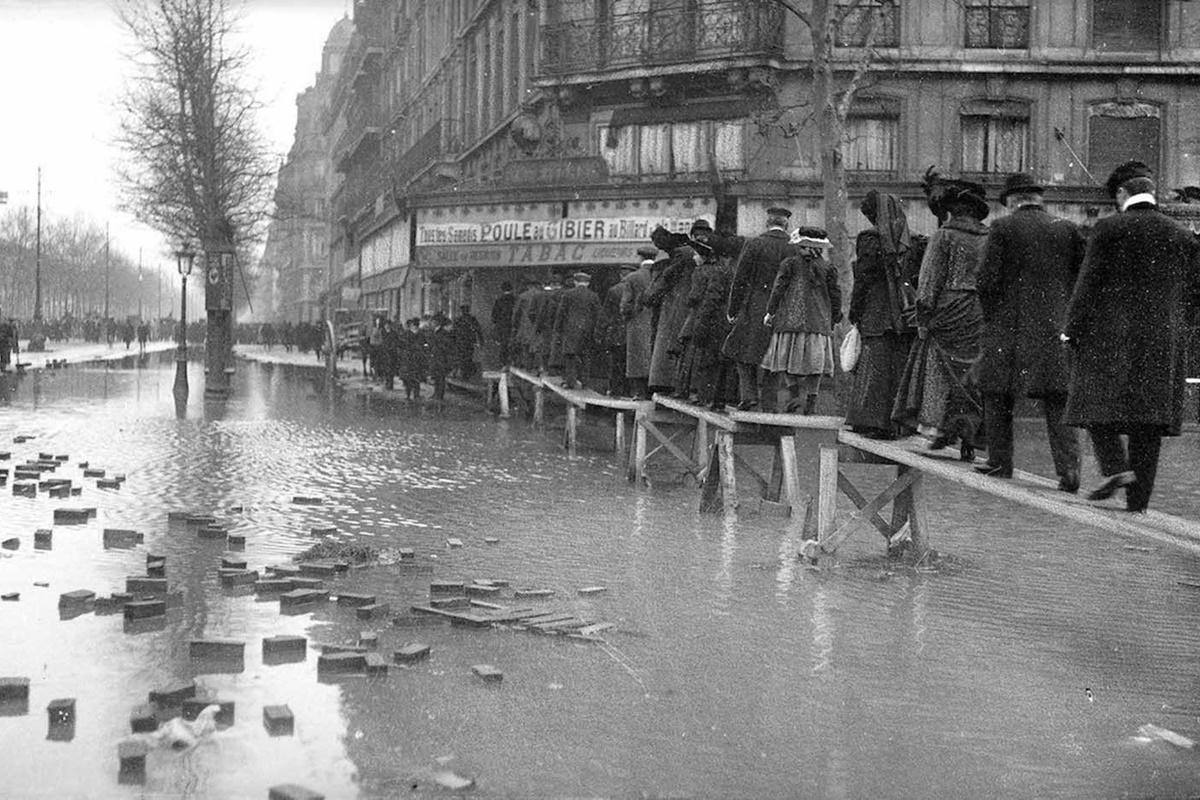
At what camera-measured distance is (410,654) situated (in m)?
5.93

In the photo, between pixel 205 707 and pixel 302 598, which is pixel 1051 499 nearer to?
pixel 302 598

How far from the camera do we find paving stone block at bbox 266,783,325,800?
162 inches

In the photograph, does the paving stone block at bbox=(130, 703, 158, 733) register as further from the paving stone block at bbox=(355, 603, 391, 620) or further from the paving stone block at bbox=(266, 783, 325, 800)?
the paving stone block at bbox=(355, 603, 391, 620)

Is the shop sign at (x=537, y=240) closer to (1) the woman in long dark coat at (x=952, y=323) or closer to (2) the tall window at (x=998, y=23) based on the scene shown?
(2) the tall window at (x=998, y=23)

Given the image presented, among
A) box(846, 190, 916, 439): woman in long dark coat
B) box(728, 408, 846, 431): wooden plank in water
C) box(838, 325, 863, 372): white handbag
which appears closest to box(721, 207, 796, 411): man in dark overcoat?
box(728, 408, 846, 431): wooden plank in water

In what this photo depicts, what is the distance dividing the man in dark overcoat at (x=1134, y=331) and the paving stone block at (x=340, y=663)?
3.31 metres

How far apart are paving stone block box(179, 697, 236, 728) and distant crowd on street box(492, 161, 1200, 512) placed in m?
3.87

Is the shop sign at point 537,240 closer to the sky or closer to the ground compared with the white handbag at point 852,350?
closer to the sky

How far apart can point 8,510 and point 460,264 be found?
68.0ft

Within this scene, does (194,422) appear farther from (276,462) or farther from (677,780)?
(677,780)

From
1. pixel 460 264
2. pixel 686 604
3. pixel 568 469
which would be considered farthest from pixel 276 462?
pixel 460 264

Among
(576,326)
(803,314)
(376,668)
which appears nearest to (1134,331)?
(376,668)

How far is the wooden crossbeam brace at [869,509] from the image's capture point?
878cm

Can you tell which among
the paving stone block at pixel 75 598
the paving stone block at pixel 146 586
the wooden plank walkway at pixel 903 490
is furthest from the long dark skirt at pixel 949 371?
the paving stone block at pixel 75 598
